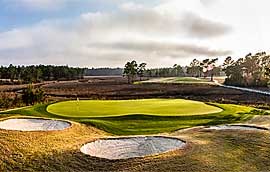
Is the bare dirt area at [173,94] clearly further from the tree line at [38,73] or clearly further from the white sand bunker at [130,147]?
the tree line at [38,73]

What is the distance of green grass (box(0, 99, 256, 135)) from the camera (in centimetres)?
2145

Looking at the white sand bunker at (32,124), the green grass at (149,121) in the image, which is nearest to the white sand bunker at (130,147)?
the white sand bunker at (32,124)

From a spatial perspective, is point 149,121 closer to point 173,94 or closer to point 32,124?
point 32,124

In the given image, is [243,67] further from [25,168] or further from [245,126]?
[25,168]

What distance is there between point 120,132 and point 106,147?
6410mm

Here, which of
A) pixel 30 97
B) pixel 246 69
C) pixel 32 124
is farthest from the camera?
pixel 246 69

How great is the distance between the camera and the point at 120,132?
2103 centimetres

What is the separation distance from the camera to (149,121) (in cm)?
2309

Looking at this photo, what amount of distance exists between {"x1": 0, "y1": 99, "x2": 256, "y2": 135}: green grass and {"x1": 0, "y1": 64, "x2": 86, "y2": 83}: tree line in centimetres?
11625

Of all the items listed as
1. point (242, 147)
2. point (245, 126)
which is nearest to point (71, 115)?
point (245, 126)

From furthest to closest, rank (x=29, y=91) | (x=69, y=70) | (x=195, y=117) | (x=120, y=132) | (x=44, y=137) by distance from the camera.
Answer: (x=69, y=70) < (x=29, y=91) < (x=195, y=117) < (x=120, y=132) < (x=44, y=137)

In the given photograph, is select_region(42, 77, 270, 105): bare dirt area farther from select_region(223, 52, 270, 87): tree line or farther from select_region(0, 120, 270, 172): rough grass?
select_region(0, 120, 270, 172): rough grass

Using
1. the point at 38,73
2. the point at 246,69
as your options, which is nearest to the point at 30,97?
the point at 246,69

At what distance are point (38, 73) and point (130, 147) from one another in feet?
451
